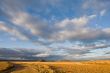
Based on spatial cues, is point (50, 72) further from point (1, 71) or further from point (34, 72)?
point (1, 71)

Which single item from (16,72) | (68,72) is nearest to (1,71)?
(16,72)

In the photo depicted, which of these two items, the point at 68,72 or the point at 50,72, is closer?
the point at 50,72

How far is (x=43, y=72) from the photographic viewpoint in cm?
3778

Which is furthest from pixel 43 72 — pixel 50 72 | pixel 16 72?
pixel 16 72

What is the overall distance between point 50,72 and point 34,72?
9.98 ft

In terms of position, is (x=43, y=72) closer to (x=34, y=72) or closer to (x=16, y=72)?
(x=34, y=72)

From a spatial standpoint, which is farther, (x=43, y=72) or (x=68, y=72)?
(x=68, y=72)

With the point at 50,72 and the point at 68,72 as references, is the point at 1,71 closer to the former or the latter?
the point at 50,72

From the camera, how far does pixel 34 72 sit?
38844 millimetres

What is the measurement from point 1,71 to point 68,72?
37.2ft

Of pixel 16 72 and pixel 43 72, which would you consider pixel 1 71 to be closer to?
pixel 16 72

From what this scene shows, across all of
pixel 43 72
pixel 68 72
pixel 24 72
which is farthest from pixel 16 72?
pixel 68 72

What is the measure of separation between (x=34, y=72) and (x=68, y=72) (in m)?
5.96

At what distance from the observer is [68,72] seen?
40500 millimetres
